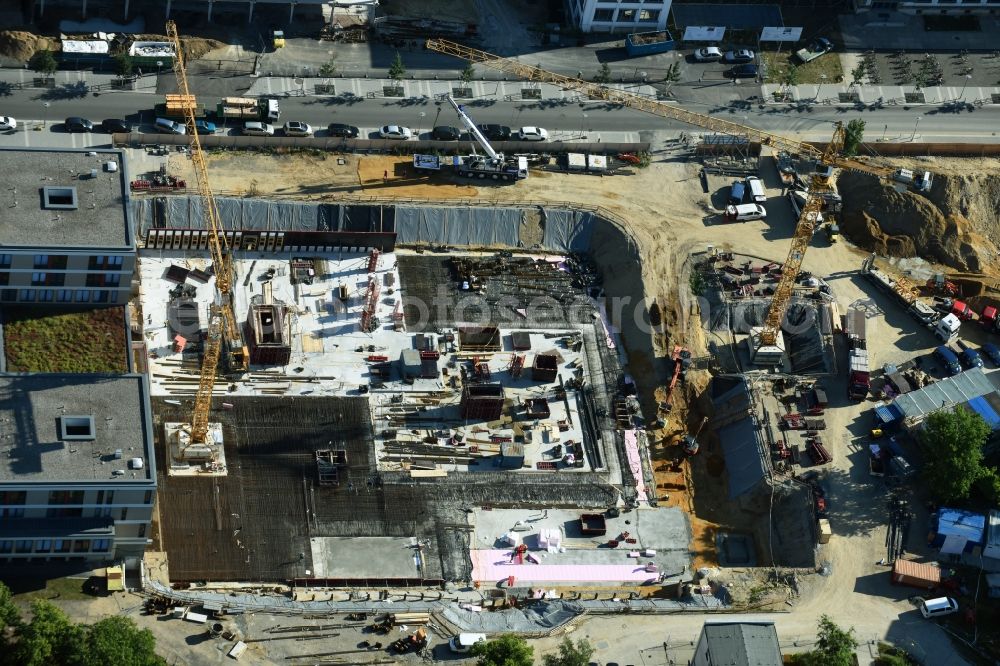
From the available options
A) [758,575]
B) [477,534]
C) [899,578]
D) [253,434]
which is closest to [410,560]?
[477,534]

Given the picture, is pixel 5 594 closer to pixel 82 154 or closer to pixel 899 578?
pixel 82 154

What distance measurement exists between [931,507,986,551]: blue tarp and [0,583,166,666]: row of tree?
9105cm

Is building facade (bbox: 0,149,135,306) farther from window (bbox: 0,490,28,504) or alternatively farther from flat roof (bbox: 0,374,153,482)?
window (bbox: 0,490,28,504)

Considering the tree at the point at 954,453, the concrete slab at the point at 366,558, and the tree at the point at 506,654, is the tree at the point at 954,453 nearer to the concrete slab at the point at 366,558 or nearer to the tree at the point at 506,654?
the tree at the point at 506,654

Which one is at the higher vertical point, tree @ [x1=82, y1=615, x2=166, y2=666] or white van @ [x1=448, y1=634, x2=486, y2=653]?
tree @ [x1=82, y1=615, x2=166, y2=666]

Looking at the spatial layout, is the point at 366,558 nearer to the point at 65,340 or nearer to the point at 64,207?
the point at 65,340

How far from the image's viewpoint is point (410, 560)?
7451 inches

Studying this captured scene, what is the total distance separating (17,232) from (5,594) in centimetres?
4334

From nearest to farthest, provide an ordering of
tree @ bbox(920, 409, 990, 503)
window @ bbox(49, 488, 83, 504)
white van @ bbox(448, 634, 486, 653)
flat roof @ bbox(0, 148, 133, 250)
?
window @ bbox(49, 488, 83, 504) < white van @ bbox(448, 634, 486, 653) < flat roof @ bbox(0, 148, 133, 250) < tree @ bbox(920, 409, 990, 503)

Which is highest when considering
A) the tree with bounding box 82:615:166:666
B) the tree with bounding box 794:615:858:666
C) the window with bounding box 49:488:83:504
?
the window with bounding box 49:488:83:504

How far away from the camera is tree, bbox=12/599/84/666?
162000 mm

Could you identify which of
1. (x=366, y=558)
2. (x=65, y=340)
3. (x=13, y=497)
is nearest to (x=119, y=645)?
(x=13, y=497)

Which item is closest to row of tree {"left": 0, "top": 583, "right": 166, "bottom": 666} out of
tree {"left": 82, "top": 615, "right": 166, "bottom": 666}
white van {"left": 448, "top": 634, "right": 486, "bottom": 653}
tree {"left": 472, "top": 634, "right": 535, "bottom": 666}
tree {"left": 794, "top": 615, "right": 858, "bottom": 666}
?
tree {"left": 82, "top": 615, "right": 166, "bottom": 666}

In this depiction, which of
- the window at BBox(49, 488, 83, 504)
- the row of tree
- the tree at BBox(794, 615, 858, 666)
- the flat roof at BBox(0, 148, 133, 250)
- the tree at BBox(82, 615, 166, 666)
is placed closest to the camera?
the tree at BBox(82, 615, 166, 666)
